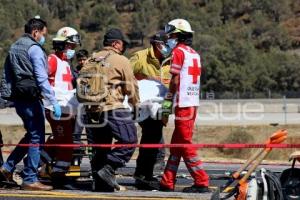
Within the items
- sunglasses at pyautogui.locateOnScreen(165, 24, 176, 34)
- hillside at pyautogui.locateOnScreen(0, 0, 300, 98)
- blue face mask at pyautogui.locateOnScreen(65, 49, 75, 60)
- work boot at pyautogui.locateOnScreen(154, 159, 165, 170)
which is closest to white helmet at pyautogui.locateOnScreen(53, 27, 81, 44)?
blue face mask at pyautogui.locateOnScreen(65, 49, 75, 60)

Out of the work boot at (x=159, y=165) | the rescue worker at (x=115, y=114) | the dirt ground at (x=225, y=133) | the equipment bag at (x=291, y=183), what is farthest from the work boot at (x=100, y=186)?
the dirt ground at (x=225, y=133)

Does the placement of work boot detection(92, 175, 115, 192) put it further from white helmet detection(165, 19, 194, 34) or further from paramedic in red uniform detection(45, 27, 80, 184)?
white helmet detection(165, 19, 194, 34)

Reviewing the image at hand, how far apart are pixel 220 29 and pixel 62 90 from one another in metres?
74.9

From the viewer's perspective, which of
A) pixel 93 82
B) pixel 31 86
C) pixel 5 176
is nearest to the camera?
pixel 93 82

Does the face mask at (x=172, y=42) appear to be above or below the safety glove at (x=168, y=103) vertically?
above

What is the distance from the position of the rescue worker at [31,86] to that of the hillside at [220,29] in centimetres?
4308

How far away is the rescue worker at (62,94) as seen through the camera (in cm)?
895

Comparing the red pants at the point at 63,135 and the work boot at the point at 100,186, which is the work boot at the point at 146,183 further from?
the red pants at the point at 63,135

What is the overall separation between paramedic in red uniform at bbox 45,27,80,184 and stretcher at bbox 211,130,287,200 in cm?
248

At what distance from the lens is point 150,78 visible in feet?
30.7

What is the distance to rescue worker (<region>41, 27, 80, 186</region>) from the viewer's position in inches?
352

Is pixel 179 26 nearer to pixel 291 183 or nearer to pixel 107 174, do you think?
pixel 107 174

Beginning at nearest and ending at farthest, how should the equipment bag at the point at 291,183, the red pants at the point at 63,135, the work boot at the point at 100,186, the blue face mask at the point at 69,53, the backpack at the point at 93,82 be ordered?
the equipment bag at the point at 291,183
the backpack at the point at 93,82
the work boot at the point at 100,186
the red pants at the point at 63,135
the blue face mask at the point at 69,53

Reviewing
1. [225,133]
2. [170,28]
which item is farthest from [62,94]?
[225,133]
